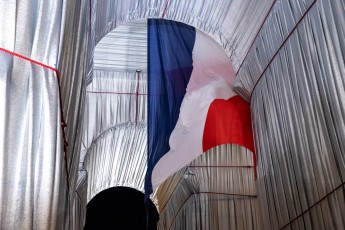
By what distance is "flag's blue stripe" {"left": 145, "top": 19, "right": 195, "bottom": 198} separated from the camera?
697cm

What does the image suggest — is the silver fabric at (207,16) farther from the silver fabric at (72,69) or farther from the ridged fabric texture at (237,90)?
the silver fabric at (72,69)

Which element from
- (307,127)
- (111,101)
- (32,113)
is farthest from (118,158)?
(32,113)

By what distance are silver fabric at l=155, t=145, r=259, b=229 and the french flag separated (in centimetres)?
224

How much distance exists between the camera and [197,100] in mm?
7555

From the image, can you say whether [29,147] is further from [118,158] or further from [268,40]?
[118,158]

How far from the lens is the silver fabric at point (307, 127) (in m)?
4.73

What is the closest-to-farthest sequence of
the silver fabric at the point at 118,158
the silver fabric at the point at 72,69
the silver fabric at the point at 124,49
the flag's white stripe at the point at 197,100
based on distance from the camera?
the silver fabric at the point at 72,69, the flag's white stripe at the point at 197,100, the silver fabric at the point at 124,49, the silver fabric at the point at 118,158

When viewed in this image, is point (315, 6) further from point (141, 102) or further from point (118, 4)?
point (141, 102)

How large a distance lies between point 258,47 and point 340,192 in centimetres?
327

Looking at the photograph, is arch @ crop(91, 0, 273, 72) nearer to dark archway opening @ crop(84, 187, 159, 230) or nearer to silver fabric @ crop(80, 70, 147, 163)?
silver fabric @ crop(80, 70, 147, 163)

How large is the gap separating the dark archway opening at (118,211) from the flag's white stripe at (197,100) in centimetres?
918

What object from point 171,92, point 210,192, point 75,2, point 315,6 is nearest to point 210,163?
point 210,192

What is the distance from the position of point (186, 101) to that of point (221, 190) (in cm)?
335

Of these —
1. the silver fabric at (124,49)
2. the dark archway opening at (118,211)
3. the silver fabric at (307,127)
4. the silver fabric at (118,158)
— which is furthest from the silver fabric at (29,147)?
the dark archway opening at (118,211)
